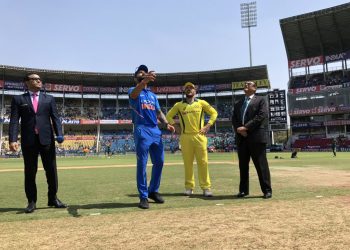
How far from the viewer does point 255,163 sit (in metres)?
7.01

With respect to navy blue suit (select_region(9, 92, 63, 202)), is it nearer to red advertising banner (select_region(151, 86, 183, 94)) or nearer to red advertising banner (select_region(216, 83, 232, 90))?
red advertising banner (select_region(216, 83, 232, 90))

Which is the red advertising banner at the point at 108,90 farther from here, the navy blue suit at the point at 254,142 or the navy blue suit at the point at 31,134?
the navy blue suit at the point at 31,134

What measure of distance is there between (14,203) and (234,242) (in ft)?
15.3

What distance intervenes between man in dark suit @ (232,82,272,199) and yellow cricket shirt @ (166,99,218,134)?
0.67m

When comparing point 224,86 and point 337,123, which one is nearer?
point 337,123

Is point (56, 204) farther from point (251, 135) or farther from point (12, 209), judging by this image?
point (251, 135)

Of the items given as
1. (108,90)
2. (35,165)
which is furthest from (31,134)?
(108,90)

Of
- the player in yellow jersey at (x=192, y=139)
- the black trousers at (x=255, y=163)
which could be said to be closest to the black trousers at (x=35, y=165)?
the player in yellow jersey at (x=192, y=139)

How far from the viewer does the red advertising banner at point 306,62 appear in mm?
65387

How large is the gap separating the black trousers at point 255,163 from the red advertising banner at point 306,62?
63722 millimetres

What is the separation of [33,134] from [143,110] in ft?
6.01

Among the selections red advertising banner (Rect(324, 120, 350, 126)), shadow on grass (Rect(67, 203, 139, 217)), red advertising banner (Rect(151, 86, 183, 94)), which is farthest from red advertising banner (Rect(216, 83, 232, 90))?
Answer: shadow on grass (Rect(67, 203, 139, 217))

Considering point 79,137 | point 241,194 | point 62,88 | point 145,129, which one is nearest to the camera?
point 145,129

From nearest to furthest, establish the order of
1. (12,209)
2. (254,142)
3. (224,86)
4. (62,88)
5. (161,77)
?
(12,209)
(254,142)
(62,88)
(224,86)
(161,77)
